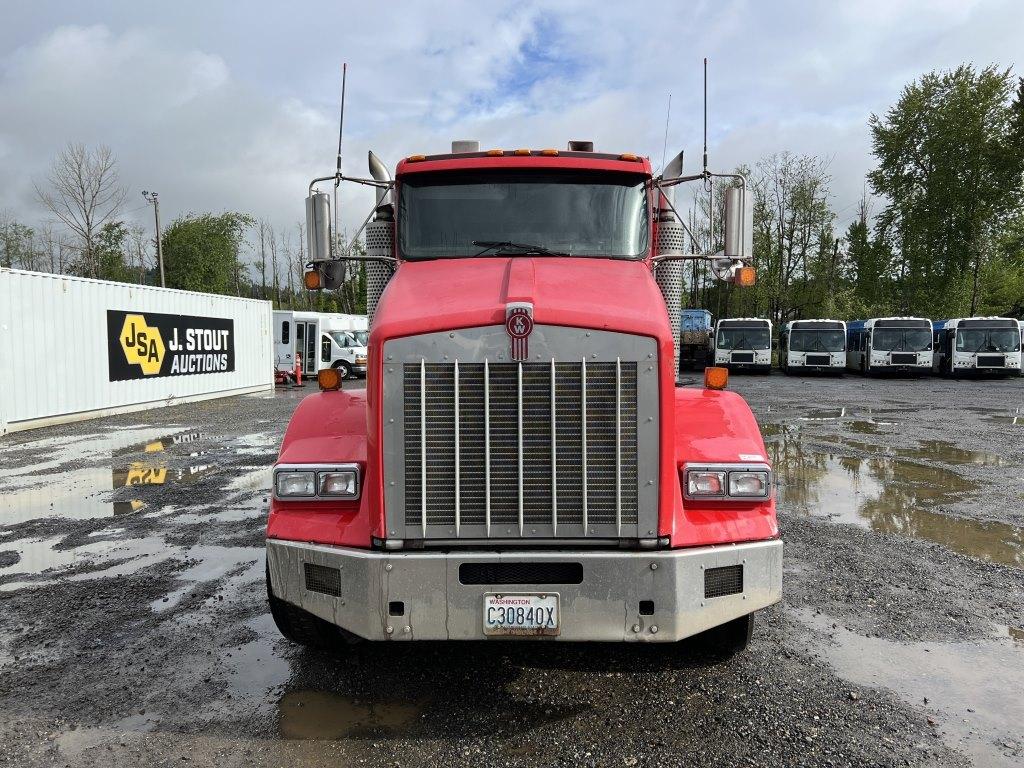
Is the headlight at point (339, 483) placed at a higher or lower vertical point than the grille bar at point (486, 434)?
lower

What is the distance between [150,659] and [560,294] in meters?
3.00

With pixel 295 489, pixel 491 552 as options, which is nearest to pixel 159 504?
pixel 295 489

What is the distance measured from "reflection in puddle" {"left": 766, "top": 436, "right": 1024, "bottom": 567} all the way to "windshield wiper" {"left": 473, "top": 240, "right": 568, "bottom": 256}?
439cm

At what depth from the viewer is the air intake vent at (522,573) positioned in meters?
3.23

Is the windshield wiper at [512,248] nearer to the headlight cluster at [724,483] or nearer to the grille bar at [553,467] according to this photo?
the grille bar at [553,467]

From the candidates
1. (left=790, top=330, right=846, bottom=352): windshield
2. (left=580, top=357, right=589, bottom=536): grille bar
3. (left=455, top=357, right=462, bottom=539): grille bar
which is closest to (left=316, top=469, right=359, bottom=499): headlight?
(left=455, top=357, right=462, bottom=539): grille bar

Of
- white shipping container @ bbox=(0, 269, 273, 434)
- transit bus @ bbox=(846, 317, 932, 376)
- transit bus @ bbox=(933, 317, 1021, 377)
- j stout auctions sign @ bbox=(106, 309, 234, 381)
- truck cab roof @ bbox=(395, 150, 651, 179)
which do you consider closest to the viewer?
truck cab roof @ bbox=(395, 150, 651, 179)

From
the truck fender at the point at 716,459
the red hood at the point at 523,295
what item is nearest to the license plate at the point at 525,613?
the truck fender at the point at 716,459

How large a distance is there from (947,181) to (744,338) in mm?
20182

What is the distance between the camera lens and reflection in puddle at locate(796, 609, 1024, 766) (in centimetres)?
320

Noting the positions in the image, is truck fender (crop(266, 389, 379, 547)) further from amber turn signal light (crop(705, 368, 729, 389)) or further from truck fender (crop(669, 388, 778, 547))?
amber turn signal light (crop(705, 368, 729, 389))

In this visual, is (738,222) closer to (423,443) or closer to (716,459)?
(716,459)

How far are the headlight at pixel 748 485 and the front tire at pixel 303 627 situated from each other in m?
2.21

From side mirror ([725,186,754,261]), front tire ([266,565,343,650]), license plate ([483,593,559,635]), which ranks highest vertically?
side mirror ([725,186,754,261])
